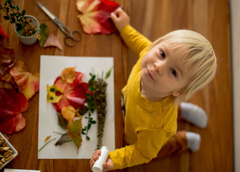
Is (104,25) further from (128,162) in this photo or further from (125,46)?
(128,162)

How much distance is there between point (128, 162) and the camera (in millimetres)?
732

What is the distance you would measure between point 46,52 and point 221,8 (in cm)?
104

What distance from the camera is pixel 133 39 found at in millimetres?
829

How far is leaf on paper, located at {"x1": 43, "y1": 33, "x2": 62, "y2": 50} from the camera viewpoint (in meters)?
0.76

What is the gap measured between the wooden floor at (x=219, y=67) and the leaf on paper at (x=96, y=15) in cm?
39

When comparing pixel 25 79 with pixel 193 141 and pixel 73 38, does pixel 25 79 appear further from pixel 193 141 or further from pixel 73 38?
pixel 193 141

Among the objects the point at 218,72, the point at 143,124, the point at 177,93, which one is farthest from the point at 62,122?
the point at 218,72

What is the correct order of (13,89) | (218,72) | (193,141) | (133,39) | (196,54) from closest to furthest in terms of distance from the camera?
(196,54), (13,89), (133,39), (193,141), (218,72)

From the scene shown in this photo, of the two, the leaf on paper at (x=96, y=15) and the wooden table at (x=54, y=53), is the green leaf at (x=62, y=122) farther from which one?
the leaf on paper at (x=96, y=15)

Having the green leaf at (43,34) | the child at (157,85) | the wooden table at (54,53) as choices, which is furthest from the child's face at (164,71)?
the green leaf at (43,34)

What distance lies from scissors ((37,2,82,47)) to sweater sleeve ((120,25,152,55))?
0.51ft

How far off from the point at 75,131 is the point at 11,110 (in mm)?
205

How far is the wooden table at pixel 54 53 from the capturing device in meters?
0.70

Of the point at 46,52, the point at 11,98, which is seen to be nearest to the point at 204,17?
the point at 46,52
